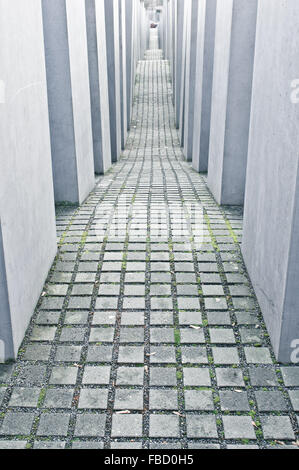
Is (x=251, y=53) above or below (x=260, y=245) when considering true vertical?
above

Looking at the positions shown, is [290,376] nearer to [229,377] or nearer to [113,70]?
[229,377]

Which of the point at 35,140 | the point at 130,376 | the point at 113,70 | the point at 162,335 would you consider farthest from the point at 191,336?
the point at 113,70

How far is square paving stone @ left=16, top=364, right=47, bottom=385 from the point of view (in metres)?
3.89

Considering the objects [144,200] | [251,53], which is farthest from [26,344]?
[251,53]

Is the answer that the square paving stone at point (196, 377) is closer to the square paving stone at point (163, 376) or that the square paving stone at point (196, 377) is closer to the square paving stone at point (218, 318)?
the square paving stone at point (163, 376)

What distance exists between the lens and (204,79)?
33.3 ft

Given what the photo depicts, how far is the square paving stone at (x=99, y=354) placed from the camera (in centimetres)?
416

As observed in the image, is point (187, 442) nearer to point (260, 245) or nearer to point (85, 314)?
point (85, 314)

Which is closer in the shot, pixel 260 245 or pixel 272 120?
pixel 272 120

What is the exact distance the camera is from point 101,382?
388 centimetres

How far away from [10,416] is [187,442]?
132 cm

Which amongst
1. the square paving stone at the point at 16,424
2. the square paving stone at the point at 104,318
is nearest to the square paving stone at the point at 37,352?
the square paving stone at the point at 104,318
